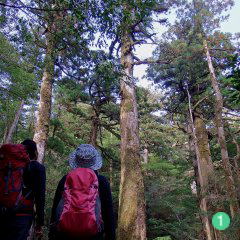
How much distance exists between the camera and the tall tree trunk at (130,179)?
279 inches

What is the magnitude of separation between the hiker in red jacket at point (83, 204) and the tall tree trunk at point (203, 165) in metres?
7.85

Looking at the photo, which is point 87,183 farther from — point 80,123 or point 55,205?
point 80,123

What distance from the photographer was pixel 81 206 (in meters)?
2.28

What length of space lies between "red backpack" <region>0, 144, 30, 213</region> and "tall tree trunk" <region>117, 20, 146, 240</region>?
415 centimetres

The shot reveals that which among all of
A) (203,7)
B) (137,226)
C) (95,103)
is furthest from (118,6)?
(203,7)

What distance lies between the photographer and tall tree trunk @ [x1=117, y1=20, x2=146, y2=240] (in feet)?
23.3

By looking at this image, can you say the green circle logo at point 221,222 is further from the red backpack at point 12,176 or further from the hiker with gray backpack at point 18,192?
the red backpack at point 12,176

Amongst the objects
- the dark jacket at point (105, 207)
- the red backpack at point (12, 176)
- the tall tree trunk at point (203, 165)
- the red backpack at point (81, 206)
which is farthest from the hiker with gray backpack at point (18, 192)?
the tall tree trunk at point (203, 165)

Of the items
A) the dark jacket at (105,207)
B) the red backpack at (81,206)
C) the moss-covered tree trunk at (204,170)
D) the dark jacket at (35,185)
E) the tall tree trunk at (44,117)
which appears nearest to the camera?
the red backpack at (81,206)

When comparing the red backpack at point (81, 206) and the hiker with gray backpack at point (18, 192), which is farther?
the hiker with gray backpack at point (18, 192)

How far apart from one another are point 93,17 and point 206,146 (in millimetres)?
9405

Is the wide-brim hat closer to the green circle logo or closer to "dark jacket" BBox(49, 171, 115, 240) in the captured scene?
"dark jacket" BBox(49, 171, 115, 240)

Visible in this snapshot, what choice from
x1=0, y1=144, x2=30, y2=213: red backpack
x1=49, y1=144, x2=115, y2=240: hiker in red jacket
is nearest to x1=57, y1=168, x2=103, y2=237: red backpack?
x1=49, y1=144, x2=115, y2=240: hiker in red jacket

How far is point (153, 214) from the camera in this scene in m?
17.2
